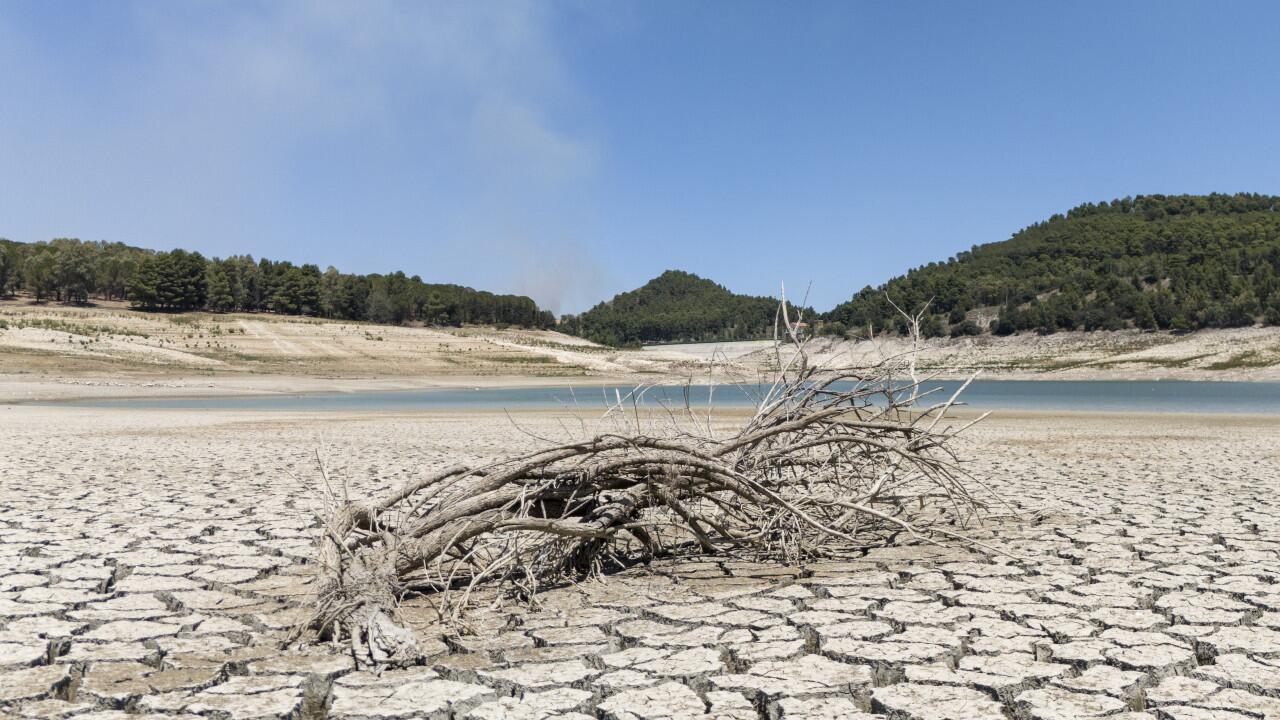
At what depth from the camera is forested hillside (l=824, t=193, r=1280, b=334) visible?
213ft

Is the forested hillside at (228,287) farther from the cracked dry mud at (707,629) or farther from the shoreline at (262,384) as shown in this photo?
the cracked dry mud at (707,629)

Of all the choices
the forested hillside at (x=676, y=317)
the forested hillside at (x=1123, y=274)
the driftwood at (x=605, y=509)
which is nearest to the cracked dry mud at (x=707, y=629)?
the driftwood at (x=605, y=509)

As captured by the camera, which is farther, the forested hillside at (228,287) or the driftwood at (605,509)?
the forested hillside at (228,287)

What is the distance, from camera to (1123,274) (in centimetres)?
8312

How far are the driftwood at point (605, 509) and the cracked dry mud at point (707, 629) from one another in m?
0.20

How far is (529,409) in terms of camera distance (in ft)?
79.7

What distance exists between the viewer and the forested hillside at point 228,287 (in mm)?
73750

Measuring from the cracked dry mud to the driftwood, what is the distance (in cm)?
20

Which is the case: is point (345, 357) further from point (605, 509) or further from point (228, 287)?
point (605, 509)

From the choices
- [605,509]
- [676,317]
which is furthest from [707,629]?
[676,317]

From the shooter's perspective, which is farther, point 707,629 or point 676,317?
point 676,317

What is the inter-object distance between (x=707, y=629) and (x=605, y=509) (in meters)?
0.98

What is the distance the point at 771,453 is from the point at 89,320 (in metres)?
64.4

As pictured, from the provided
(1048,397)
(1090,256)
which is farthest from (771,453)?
(1090,256)
